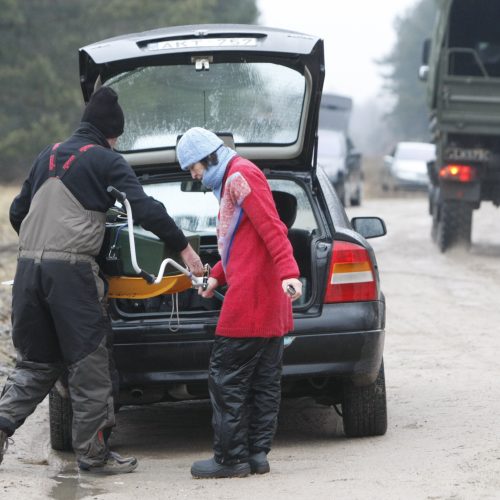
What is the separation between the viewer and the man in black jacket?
5.41 metres

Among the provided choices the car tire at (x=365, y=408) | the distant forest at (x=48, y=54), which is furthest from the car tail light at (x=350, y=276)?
the distant forest at (x=48, y=54)

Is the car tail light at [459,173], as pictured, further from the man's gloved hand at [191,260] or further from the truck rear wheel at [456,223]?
the man's gloved hand at [191,260]

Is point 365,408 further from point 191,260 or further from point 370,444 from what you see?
point 191,260

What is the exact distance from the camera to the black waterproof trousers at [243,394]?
17.6ft

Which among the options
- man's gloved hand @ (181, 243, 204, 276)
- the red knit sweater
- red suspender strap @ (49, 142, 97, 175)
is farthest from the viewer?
man's gloved hand @ (181, 243, 204, 276)

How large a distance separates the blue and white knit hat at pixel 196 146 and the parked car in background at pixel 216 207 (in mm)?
651

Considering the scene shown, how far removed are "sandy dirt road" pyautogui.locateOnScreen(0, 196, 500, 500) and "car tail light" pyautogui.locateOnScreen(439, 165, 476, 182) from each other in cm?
477

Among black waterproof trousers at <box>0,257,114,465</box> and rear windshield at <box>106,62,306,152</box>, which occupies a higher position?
rear windshield at <box>106,62,306,152</box>

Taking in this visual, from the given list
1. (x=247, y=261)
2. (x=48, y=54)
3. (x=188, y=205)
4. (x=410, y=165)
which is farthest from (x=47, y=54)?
(x=247, y=261)

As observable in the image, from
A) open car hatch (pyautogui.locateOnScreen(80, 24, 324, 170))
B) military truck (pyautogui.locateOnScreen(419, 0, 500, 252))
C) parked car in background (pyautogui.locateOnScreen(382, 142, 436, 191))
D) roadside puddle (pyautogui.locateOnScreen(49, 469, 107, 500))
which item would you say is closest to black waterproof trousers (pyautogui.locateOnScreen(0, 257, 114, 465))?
roadside puddle (pyautogui.locateOnScreen(49, 469, 107, 500))

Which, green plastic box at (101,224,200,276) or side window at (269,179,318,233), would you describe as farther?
side window at (269,179,318,233)

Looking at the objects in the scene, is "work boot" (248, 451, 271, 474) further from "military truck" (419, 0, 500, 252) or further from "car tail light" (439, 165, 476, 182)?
"car tail light" (439, 165, 476, 182)

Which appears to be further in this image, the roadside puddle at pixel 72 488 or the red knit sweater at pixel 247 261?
the red knit sweater at pixel 247 261

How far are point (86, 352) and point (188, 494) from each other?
0.83m
